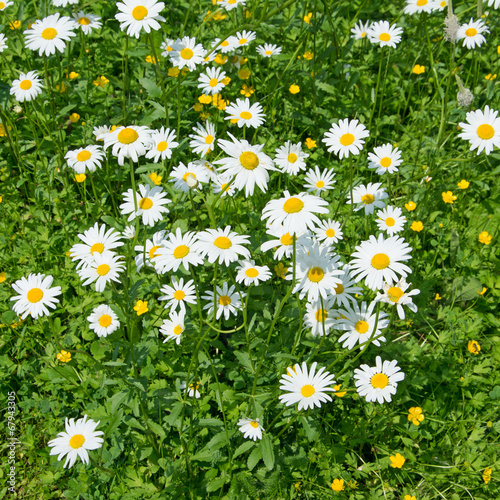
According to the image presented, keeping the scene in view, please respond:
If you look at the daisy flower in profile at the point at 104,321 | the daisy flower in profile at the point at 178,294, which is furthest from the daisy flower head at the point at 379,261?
the daisy flower in profile at the point at 104,321

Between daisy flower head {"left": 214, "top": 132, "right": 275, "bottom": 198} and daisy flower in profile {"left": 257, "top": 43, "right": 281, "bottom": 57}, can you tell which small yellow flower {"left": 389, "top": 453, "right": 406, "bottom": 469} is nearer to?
daisy flower head {"left": 214, "top": 132, "right": 275, "bottom": 198}

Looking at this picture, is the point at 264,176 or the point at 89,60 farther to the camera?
the point at 89,60

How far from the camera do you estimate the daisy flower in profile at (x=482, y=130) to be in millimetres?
3010

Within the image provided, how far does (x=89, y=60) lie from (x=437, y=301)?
372cm

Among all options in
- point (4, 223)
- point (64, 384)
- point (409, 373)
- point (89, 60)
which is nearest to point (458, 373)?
point (409, 373)

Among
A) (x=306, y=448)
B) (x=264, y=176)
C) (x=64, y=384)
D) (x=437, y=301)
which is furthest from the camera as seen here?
(x=437, y=301)

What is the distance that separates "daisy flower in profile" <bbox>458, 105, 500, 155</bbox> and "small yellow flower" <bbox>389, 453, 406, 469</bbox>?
6.54 ft

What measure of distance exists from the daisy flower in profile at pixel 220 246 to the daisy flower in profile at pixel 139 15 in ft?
5.17

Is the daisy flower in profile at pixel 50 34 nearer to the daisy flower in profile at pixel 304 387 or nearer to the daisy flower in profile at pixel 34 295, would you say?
the daisy flower in profile at pixel 34 295

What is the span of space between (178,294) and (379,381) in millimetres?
1264

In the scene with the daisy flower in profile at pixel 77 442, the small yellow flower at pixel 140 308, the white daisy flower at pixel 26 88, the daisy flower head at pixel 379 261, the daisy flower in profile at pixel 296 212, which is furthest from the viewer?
the white daisy flower at pixel 26 88

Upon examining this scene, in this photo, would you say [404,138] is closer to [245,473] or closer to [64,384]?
[245,473]

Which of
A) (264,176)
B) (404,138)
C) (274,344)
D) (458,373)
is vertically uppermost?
(404,138)

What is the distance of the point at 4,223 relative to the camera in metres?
3.65
